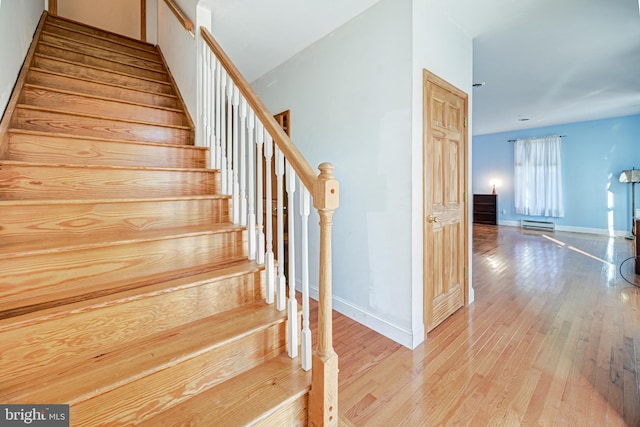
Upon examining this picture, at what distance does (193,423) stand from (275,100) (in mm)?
3068

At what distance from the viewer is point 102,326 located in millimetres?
1092

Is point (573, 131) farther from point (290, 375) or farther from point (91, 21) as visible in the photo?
point (91, 21)

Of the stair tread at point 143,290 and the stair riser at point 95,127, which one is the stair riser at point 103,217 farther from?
the stair riser at point 95,127

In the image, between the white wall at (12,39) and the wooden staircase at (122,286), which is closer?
the wooden staircase at (122,286)

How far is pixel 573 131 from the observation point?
21.3 feet

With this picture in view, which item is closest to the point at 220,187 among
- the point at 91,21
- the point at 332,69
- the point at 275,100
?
the point at 332,69

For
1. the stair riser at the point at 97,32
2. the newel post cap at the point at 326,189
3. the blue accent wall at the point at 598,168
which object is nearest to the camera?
the newel post cap at the point at 326,189

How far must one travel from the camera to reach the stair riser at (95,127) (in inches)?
65.8

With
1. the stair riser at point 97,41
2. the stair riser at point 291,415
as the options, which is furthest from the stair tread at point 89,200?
the stair riser at point 97,41

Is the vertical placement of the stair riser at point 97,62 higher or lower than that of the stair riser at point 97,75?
higher

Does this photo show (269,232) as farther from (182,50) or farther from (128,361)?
(182,50)

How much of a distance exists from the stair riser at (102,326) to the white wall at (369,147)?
119cm

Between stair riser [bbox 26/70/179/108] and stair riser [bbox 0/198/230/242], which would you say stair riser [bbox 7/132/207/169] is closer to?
stair riser [bbox 0/198/230/242]

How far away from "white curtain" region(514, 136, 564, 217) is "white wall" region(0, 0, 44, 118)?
9.06 meters
